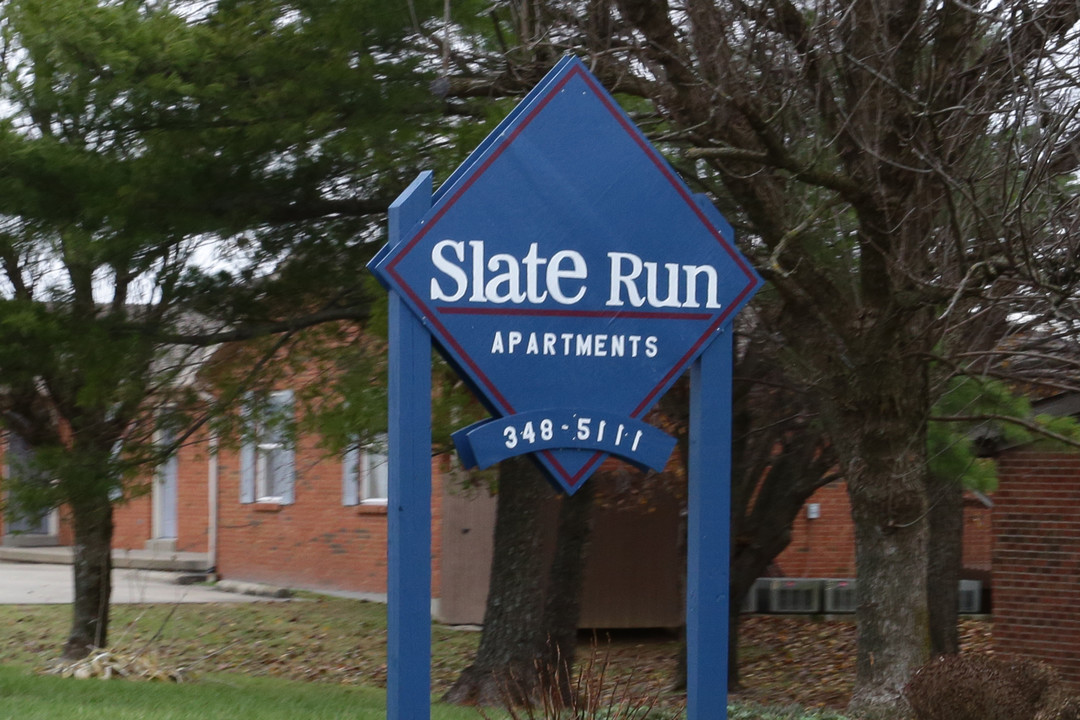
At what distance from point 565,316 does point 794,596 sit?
1625cm

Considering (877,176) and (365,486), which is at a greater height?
(877,176)

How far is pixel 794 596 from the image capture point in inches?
802

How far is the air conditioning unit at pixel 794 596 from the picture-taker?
20266mm

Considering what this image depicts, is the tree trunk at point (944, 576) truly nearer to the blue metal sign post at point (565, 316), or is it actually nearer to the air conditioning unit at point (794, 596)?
the air conditioning unit at point (794, 596)

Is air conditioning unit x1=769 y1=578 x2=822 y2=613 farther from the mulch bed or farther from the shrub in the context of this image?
the shrub

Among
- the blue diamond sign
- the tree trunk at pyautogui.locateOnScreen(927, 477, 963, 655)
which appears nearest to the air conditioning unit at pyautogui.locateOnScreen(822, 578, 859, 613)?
the tree trunk at pyautogui.locateOnScreen(927, 477, 963, 655)

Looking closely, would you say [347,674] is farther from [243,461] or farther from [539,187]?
[539,187]

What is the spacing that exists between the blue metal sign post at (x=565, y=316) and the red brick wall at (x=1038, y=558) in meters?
8.82

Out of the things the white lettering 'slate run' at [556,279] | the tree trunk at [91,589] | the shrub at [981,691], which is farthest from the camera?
the tree trunk at [91,589]

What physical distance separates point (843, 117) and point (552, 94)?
457 cm

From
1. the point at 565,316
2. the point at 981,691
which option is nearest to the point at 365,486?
the point at 981,691

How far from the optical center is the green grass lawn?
8.78 m

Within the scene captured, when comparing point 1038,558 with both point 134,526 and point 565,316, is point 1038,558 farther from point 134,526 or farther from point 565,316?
point 134,526

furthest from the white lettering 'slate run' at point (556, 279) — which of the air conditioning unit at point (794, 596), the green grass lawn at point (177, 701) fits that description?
the air conditioning unit at point (794, 596)
